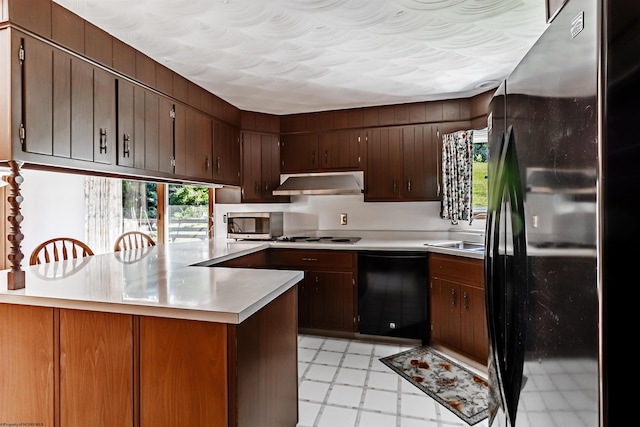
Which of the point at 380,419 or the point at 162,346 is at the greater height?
the point at 162,346

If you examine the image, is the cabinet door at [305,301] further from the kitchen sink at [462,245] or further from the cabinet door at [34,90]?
the cabinet door at [34,90]

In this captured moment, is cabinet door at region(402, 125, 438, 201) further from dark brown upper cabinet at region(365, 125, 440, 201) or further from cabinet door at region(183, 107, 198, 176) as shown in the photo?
cabinet door at region(183, 107, 198, 176)

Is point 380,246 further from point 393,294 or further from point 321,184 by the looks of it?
point 321,184

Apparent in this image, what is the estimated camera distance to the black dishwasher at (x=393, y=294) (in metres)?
2.95

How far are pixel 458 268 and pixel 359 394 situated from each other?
47.9 inches

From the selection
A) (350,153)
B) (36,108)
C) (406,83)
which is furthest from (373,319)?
(36,108)

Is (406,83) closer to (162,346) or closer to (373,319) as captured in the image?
(373,319)

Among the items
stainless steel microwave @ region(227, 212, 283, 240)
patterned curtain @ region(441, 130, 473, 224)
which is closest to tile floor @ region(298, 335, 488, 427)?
stainless steel microwave @ region(227, 212, 283, 240)

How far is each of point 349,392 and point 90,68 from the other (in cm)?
262

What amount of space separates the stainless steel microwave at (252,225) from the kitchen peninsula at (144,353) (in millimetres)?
1902

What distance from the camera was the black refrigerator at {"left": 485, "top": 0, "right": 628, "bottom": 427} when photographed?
0.53 meters

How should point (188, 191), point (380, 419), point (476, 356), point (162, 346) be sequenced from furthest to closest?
point (188, 191), point (476, 356), point (380, 419), point (162, 346)

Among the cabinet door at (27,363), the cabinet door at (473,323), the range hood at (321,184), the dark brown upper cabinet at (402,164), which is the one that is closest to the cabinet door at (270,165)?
the range hood at (321,184)

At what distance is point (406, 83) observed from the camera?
2875 millimetres
